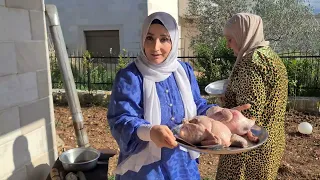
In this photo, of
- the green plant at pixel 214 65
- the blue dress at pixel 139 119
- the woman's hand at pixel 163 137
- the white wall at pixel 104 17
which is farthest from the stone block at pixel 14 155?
the white wall at pixel 104 17

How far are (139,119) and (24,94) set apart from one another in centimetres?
124

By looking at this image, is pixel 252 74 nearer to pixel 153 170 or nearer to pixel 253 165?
pixel 253 165

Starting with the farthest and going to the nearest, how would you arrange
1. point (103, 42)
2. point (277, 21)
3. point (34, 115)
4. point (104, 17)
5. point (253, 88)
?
point (103, 42) < point (104, 17) < point (277, 21) < point (34, 115) < point (253, 88)

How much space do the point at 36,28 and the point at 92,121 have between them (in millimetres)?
3740

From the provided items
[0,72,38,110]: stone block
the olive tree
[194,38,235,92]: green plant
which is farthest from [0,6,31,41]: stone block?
the olive tree

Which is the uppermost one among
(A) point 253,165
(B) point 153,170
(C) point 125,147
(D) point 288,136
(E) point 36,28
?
(E) point 36,28

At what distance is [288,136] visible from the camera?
5.30 metres

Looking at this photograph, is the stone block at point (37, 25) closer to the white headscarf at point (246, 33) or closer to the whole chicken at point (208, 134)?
the white headscarf at point (246, 33)

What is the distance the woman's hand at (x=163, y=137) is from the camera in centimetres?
140

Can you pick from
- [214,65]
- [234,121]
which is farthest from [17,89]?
[214,65]

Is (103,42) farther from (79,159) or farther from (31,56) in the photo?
(31,56)

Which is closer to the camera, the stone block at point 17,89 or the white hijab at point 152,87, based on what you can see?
the white hijab at point 152,87

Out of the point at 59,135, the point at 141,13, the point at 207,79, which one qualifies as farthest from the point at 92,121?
the point at 141,13

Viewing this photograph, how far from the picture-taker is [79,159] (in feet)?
9.68
